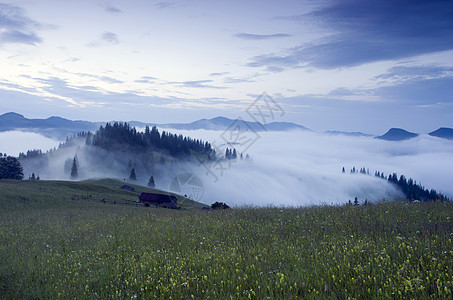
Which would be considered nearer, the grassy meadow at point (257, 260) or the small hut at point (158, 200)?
the grassy meadow at point (257, 260)

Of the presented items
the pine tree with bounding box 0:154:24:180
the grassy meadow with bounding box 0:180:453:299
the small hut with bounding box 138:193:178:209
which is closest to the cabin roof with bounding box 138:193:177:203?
the small hut with bounding box 138:193:178:209

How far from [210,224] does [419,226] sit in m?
7.28

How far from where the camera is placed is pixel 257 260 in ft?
24.3

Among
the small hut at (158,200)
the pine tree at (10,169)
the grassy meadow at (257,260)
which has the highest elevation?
the grassy meadow at (257,260)

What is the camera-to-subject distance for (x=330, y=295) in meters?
5.64

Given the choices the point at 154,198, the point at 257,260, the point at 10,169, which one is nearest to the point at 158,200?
the point at 154,198

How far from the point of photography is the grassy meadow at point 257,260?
591 cm

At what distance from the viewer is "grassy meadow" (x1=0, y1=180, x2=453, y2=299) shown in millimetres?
5910

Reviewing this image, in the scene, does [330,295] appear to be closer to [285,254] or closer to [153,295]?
[285,254]

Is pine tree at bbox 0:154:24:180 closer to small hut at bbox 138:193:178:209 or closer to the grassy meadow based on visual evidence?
small hut at bbox 138:193:178:209

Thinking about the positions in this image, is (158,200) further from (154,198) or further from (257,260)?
(257,260)

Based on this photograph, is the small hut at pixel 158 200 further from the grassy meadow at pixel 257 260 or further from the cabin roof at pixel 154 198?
the grassy meadow at pixel 257 260

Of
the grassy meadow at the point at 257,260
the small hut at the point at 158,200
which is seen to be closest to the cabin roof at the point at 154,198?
the small hut at the point at 158,200

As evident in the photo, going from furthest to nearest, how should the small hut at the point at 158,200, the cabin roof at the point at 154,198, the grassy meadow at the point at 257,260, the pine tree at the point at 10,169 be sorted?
the pine tree at the point at 10,169
the cabin roof at the point at 154,198
the small hut at the point at 158,200
the grassy meadow at the point at 257,260
